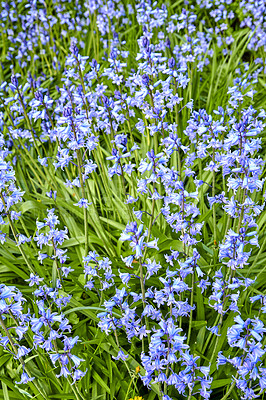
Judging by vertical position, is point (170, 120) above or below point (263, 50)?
below

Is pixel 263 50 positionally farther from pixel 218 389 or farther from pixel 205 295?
pixel 218 389

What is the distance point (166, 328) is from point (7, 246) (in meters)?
2.78

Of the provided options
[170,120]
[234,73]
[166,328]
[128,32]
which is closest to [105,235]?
[166,328]

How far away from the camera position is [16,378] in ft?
11.0

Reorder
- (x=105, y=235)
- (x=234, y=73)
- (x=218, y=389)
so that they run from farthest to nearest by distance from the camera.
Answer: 1. (x=234, y=73)
2. (x=105, y=235)
3. (x=218, y=389)

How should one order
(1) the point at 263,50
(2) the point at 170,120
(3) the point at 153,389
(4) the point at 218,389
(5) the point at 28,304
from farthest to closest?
(1) the point at 263,50
(2) the point at 170,120
(5) the point at 28,304
(4) the point at 218,389
(3) the point at 153,389

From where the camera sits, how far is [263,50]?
7.41 m

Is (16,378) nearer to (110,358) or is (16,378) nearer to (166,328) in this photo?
(110,358)

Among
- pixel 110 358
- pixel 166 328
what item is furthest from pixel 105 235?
pixel 166 328

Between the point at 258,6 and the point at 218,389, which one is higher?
the point at 258,6

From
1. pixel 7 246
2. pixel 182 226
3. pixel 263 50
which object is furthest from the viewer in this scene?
Answer: pixel 263 50

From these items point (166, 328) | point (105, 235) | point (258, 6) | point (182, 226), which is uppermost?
point (258, 6)

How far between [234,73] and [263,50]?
3.68 ft

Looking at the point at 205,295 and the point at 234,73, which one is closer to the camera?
the point at 205,295
